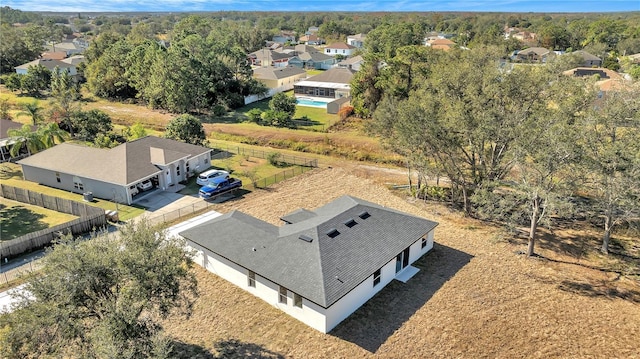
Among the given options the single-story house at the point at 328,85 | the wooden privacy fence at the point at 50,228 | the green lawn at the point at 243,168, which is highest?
the single-story house at the point at 328,85

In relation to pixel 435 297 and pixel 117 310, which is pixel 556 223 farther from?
pixel 117 310

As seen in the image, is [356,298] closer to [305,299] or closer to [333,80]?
[305,299]

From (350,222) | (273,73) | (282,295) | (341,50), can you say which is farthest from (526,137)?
(341,50)

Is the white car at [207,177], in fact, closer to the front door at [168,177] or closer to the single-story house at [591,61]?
the front door at [168,177]

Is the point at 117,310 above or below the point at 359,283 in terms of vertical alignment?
above

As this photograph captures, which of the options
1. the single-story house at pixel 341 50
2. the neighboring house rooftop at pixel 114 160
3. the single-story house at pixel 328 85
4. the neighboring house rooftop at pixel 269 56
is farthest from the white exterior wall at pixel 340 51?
the neighboring house rooftop at pixel 114 160

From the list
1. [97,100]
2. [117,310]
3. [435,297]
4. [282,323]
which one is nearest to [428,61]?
[435,297]
